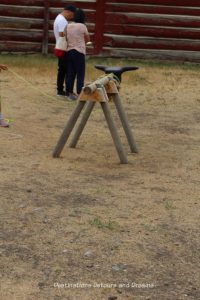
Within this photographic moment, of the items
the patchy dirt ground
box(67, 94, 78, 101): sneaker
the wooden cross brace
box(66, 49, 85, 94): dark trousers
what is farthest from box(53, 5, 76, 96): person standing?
the wooden cross brace

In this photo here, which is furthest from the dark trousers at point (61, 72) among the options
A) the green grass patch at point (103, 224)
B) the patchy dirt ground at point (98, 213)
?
the green grass patch at point (103, 224)

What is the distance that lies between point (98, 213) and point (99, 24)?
39.4 ft

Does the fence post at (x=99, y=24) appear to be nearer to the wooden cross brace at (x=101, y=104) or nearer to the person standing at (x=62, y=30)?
the person standing at (x=62, y=30)

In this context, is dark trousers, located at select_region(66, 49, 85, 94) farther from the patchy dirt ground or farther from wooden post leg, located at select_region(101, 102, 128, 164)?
wooden post leg, located at select_region(101, 102, 128, 164)

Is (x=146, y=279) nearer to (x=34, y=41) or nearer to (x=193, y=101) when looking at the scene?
(x=193, y=101)

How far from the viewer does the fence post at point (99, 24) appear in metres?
16.8

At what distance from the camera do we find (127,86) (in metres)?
13.0

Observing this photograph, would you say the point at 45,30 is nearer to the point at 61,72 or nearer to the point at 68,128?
the point at 61,72

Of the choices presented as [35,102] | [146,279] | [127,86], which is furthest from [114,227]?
→ [127,86]

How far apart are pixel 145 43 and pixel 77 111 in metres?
10.2

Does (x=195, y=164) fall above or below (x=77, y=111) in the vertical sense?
below

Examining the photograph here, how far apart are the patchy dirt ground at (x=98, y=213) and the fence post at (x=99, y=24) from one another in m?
7.35

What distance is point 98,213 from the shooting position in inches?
213

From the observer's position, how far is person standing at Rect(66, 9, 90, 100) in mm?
10945
